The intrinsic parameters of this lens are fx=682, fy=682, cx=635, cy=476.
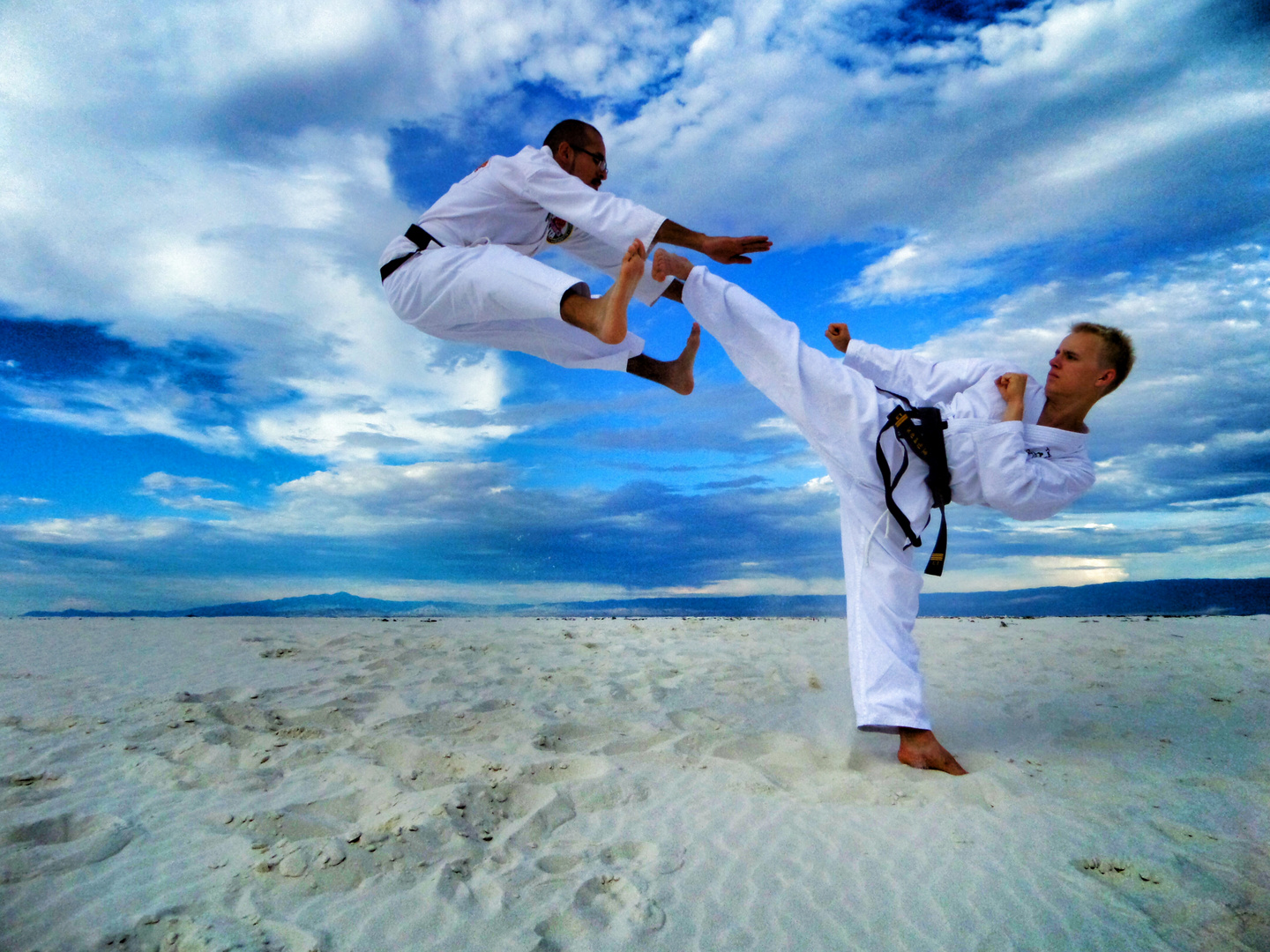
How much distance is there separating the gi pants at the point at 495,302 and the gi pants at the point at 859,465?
66cm

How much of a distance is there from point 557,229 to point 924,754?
126 inches

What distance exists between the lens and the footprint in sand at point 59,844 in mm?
1932

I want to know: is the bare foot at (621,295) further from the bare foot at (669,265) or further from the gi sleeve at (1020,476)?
the gi sleeve at (1020,476)

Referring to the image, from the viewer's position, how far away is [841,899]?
1864 millimetres

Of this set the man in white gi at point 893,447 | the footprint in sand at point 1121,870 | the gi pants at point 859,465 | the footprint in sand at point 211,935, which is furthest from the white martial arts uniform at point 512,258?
the footprint in sand at point 1121,870

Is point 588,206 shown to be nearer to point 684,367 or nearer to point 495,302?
point 495,302

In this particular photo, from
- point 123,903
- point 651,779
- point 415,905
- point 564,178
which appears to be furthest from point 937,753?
point 564,178

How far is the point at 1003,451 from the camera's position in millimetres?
2945

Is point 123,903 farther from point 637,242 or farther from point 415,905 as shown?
point 637,242

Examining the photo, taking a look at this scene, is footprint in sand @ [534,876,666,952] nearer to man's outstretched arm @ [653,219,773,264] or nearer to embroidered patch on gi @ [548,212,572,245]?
man's outstretched arm @ [653,219,773,264]

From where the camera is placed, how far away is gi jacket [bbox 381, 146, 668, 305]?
3133 millimetres

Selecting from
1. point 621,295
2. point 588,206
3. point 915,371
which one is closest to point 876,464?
point 915,371

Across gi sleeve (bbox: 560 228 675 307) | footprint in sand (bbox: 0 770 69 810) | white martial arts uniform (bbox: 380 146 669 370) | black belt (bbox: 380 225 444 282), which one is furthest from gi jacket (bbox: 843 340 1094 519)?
footprint in sand (bbox: 0 770 69 810)

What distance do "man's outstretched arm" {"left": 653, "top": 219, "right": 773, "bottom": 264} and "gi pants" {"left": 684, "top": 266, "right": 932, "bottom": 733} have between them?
0.45 feet
